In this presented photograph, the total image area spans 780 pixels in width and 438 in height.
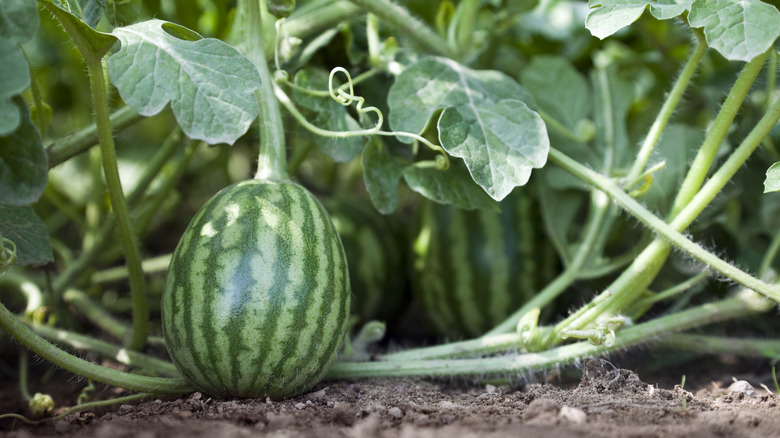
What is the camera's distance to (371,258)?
2117mm

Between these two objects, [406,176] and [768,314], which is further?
[768,314]

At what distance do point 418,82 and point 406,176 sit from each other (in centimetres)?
22

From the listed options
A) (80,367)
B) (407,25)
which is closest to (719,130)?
(407,25)

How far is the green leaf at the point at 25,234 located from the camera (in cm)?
138

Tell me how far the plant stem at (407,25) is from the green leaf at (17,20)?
815 millimetres

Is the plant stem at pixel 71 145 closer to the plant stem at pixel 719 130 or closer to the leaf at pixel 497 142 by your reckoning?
the leaf at pixel 497 142

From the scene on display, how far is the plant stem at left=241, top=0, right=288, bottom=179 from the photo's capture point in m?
1.46

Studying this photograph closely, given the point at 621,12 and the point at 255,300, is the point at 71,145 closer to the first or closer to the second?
the point at 255,300

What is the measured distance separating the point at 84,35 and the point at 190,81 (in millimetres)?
202

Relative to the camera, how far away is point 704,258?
1387 millimetres

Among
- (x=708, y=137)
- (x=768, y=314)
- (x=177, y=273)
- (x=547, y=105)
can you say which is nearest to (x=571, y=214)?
(x=547, y=105)

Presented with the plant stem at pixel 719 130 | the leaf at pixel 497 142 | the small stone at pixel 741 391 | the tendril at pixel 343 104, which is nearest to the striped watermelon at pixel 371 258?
the tendril at pixel 343 104

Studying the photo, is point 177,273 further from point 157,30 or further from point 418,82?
point 418,82

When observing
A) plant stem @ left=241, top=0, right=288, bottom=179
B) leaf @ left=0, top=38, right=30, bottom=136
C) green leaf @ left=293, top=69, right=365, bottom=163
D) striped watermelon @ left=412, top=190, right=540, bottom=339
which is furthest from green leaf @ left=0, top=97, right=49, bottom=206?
striped watermelon @ left=412, top=190, right=540, bottom=339
